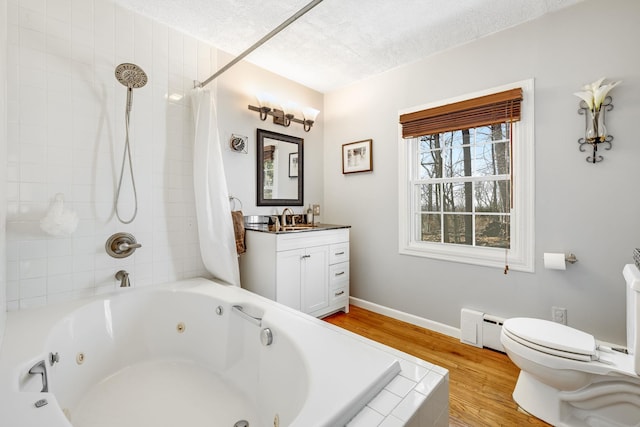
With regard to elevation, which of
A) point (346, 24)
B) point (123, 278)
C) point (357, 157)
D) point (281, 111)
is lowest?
point (123, 278)

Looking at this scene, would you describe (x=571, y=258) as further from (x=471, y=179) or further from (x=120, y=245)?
(x=120, y=245)

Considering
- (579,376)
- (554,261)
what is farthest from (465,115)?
(579,376)

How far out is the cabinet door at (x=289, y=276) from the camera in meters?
2.32

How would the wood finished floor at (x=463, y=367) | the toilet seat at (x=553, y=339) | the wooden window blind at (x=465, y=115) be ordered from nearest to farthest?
the toilet seat at (x=553, y=339)
the wood finished floor at (x=463, y=367)
the wooden window blind at (x=465, y=115)

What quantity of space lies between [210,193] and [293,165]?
43.7 inches

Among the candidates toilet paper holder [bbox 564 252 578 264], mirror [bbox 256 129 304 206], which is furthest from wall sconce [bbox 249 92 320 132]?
toilet paper holder [bbox 564 252 578 264]

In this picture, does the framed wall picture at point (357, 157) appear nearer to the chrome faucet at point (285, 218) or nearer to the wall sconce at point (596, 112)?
the chrome faucet at point (285, 218)

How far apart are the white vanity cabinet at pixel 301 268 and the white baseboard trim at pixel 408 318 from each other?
0.24 m

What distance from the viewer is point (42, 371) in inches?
42.2

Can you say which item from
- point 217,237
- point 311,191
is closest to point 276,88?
point 311,191

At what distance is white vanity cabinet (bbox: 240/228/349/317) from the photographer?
7.68ft

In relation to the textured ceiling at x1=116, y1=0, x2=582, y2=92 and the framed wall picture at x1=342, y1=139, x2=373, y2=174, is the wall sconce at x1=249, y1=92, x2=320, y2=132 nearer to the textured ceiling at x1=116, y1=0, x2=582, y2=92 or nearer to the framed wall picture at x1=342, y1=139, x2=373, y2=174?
the textured ceiling at x1=116, y1=0, x2=582, y2=92

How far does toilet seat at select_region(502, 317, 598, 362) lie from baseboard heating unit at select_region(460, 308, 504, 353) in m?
0.54

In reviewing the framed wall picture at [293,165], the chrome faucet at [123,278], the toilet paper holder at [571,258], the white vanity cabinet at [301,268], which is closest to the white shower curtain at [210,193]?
the white vanity cabinet at [301,268]
